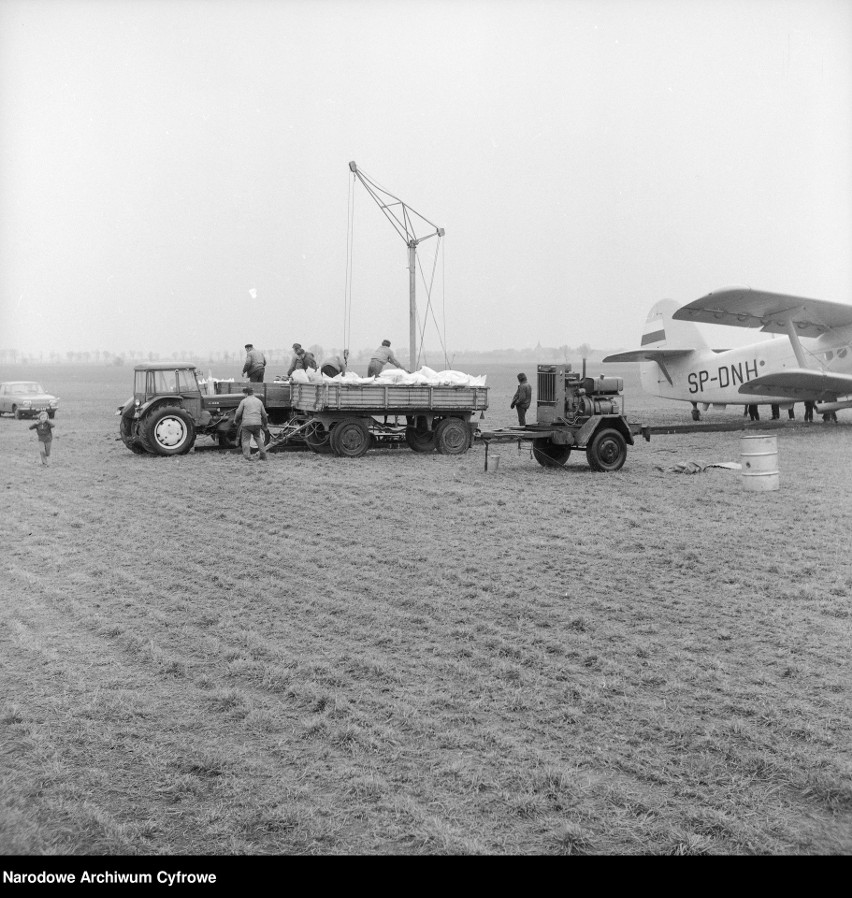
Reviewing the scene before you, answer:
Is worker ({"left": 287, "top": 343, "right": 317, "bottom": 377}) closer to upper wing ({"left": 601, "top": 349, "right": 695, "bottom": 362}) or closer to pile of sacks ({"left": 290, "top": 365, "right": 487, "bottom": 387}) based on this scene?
pile of sacks ({"left": 290, "top": 365, "right": 487, "bottom": 387})

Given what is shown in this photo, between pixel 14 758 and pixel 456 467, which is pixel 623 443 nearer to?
pixel 456 467

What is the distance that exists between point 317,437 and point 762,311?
42.8 ft

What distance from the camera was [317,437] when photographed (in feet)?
54.0

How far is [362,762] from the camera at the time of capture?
4176mm

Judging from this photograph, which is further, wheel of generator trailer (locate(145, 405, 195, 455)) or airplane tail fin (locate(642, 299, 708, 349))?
airplane tail fin (locate(642, 299, 708, 349))

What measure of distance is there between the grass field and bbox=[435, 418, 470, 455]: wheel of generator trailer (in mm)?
5651

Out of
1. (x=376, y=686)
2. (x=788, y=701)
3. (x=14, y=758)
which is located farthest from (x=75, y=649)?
(x=788, y=701)

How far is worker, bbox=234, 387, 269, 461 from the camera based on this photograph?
15203 mm

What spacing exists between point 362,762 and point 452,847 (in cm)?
87

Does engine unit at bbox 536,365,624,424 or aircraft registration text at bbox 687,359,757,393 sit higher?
aircraft registration text at bbox 687,359,757,393

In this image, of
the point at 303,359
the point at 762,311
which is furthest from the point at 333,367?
the point at 762,311

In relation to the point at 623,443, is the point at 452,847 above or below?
below

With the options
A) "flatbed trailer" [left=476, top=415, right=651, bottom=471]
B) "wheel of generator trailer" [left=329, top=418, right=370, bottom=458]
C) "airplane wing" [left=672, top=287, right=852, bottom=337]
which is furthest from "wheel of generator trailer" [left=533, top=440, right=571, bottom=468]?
"airplane wing" [left=672, top=287, right=852, bottom=337]
